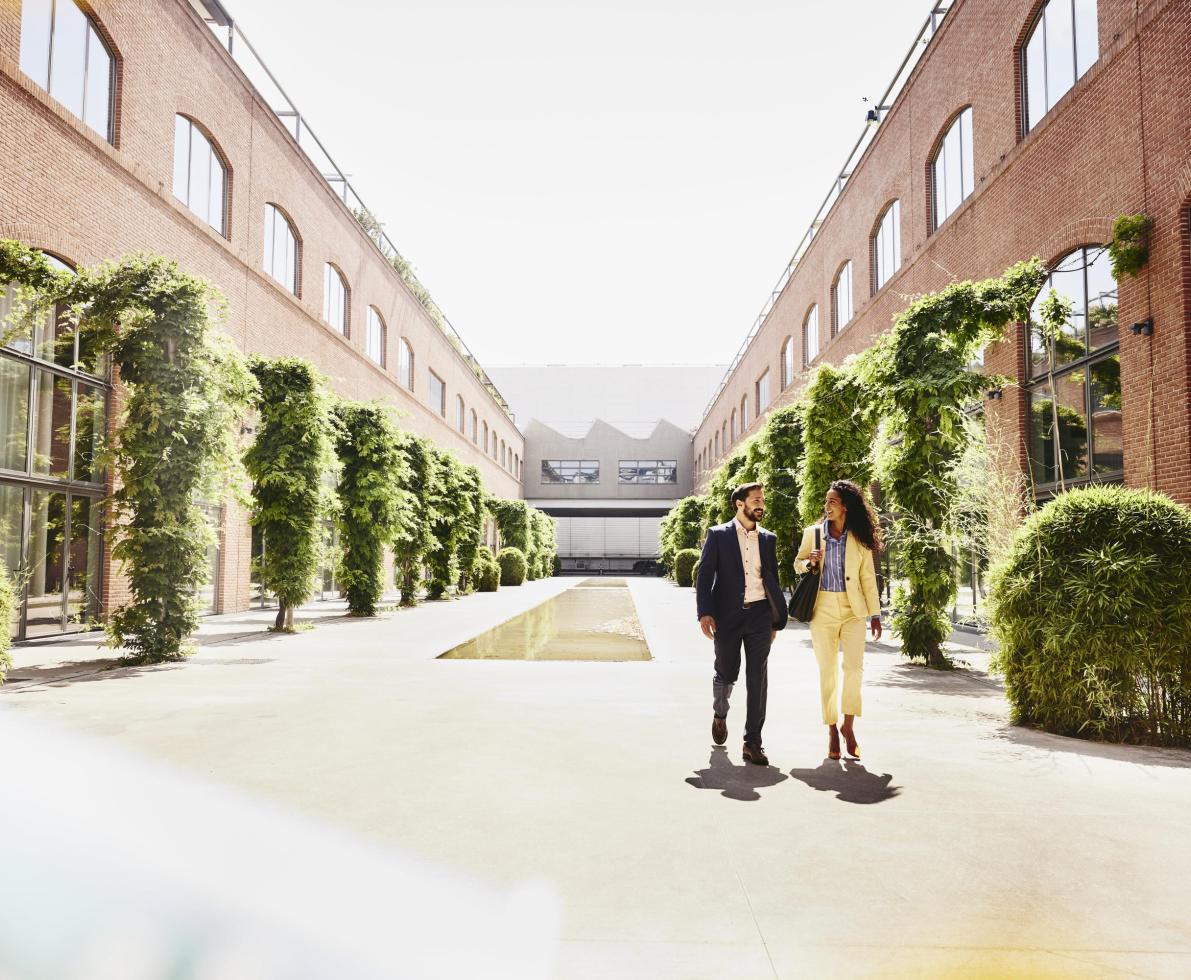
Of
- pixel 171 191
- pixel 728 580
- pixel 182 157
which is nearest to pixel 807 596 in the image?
pixel 728 580

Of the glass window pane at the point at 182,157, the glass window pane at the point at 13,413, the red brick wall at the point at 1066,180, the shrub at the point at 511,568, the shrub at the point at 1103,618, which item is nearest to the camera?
the shrub at the point at 1103,618

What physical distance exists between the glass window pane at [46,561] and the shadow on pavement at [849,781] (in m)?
10.9

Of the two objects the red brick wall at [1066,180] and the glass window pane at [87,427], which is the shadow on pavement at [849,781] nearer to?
the red brick wall at [1066,180]

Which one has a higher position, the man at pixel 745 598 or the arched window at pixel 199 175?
the arched window at pixel 199 175

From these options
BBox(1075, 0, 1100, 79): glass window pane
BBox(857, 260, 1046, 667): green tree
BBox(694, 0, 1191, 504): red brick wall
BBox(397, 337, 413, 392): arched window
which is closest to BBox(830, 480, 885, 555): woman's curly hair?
BBox(694, 0, 1191, 504): red brick wall

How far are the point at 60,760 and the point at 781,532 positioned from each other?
45.2 ft

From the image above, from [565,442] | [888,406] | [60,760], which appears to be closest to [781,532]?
[888,406]

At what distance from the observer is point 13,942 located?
2871 mm

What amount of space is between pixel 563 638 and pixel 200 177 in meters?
10.6

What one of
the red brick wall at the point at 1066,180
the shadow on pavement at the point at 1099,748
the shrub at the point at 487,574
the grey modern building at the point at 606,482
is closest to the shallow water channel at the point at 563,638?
the shadow on pavement at the point at 1099,748

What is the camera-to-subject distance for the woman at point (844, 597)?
18.0ft

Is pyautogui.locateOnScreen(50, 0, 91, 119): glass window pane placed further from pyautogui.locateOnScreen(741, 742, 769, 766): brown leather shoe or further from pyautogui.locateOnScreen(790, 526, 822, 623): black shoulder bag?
pyautogui.locateOnScreen(741, 742, 769, 766): brown leather shoe

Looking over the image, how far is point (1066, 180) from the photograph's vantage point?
1149 centimetres

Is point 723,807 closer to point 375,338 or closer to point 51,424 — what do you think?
point 51,424
